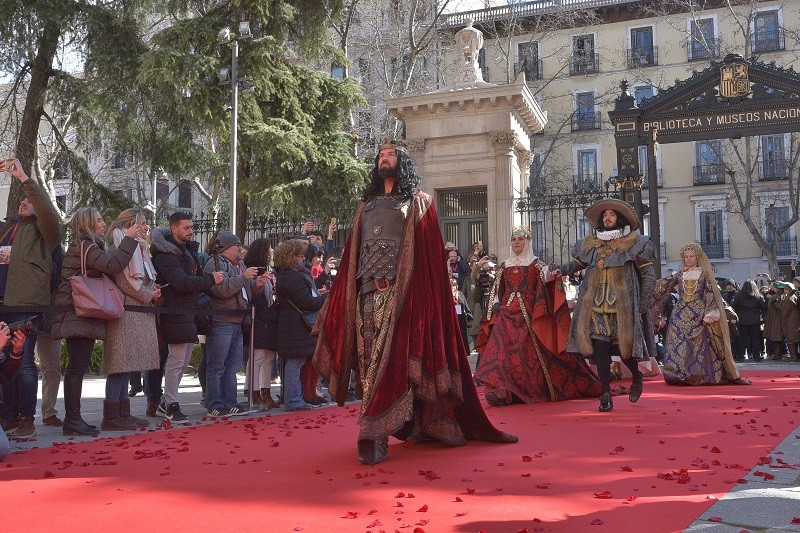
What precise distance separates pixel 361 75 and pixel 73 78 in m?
17.6

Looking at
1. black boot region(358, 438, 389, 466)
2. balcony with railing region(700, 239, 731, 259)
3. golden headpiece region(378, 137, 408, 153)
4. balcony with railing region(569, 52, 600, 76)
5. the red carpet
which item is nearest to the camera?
the red carpet

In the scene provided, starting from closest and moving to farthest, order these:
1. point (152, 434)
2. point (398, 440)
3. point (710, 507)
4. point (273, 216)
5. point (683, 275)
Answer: point (710, 507), point (398, 440), point (152, 434), point (683, 275), point (273, 216)

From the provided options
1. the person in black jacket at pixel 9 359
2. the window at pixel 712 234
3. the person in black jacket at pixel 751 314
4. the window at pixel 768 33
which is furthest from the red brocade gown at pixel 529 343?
the window at pixel 768 33

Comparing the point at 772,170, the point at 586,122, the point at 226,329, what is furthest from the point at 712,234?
the point at 226,329

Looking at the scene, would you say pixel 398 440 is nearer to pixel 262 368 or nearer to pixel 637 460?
pixel 637 460

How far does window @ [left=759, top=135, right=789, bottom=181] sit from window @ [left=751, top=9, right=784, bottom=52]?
13.5ft

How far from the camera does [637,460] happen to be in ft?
18.0

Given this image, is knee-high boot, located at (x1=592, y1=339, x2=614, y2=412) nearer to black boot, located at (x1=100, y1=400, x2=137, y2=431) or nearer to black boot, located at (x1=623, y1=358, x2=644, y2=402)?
black boot, located at (x1=623, y1=358, x2=644, y2=402)

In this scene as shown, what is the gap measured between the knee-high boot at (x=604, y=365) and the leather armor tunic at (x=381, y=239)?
3078 millimetres

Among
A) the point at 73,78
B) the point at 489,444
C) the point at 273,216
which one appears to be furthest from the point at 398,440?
the point at 73,78

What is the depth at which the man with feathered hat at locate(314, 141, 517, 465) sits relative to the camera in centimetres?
575

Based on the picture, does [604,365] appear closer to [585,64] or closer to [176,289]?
[176,289]

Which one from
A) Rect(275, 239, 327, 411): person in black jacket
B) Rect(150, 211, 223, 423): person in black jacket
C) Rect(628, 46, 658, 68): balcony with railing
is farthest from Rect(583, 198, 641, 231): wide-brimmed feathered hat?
Rect(628, 46, 658, 68): balcony with railing

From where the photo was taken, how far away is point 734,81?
14.6 meters
